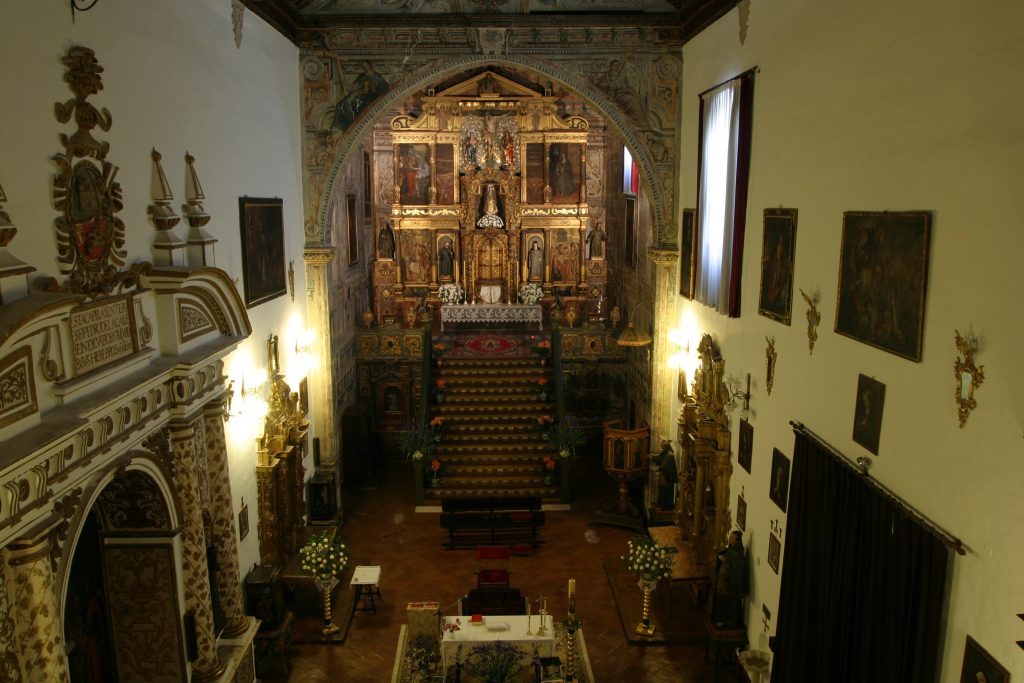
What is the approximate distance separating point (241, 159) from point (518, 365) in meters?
10.2

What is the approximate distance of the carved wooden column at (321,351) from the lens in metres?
14.8

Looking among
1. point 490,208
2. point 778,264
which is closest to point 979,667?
A: point 778,264

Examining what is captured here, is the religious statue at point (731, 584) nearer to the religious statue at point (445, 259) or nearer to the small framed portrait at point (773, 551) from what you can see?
the small framed portrait at point (773, 551)

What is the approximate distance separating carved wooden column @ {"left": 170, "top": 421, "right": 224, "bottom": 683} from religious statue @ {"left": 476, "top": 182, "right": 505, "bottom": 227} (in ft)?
50.6

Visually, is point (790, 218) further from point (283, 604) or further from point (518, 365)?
point (518, 365)

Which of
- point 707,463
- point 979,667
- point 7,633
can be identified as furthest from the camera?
point 707,463

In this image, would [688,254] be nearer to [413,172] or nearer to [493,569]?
[493,569]

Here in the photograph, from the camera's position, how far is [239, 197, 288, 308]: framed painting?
11.2 m

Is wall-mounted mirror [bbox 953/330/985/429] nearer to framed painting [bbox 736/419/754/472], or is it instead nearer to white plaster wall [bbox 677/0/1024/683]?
white plaster wall [bbox 677/0/1024/683]

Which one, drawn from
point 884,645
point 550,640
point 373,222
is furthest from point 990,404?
point 373,222

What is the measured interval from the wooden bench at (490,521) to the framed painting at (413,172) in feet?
35.7

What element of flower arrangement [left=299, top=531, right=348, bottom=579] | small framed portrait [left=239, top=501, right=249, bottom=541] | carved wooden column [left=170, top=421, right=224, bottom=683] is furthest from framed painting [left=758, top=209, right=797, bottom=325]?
small framed portrait [left=239, top=501, right=249, bottom=541]

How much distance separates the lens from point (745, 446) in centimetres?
1095

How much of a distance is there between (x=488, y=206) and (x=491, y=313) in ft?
10.7
